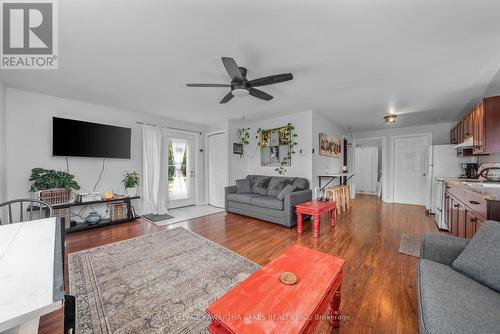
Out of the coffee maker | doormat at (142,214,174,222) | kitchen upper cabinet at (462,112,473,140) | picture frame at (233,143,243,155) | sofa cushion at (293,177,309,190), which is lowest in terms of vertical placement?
doormat at (142,214,174,222)

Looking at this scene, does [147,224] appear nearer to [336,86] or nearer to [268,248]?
[268,248]

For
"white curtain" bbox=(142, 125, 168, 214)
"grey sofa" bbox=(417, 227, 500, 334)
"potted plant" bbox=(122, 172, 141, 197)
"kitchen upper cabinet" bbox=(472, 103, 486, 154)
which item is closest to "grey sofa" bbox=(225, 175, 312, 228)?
"white curtain" bbox=(142, 125, 168, 214)

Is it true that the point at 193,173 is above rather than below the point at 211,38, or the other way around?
below

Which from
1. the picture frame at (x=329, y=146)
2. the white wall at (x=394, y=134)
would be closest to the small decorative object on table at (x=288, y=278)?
the picture frame at (x=329, y=146)

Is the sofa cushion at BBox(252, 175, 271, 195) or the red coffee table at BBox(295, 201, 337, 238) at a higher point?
the sofa cushion at BBox(252, 175, 271, 195)

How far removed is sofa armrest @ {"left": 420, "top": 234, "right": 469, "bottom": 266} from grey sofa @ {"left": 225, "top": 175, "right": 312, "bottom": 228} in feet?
6.50

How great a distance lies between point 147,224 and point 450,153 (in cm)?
655

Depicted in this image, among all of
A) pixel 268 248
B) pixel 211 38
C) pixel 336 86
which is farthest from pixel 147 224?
pixel 336 86

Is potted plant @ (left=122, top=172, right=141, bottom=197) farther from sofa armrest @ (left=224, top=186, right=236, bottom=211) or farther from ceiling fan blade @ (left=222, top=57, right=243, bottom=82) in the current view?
ceiling fan blade @ (left=222, top=57, right=243, bottom=82)

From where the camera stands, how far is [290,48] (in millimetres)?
1916

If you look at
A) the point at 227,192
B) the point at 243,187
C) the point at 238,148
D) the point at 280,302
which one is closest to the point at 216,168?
the point at 238,148

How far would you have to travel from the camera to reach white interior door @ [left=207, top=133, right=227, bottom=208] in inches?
209

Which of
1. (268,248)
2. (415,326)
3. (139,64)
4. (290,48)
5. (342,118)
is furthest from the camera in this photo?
(342,118)

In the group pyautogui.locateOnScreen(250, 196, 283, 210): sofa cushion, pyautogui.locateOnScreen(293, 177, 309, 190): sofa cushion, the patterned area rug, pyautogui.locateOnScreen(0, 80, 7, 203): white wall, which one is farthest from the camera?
pyautogui.locateOnScreen(293, 177, 309, 190): sofa cushion
